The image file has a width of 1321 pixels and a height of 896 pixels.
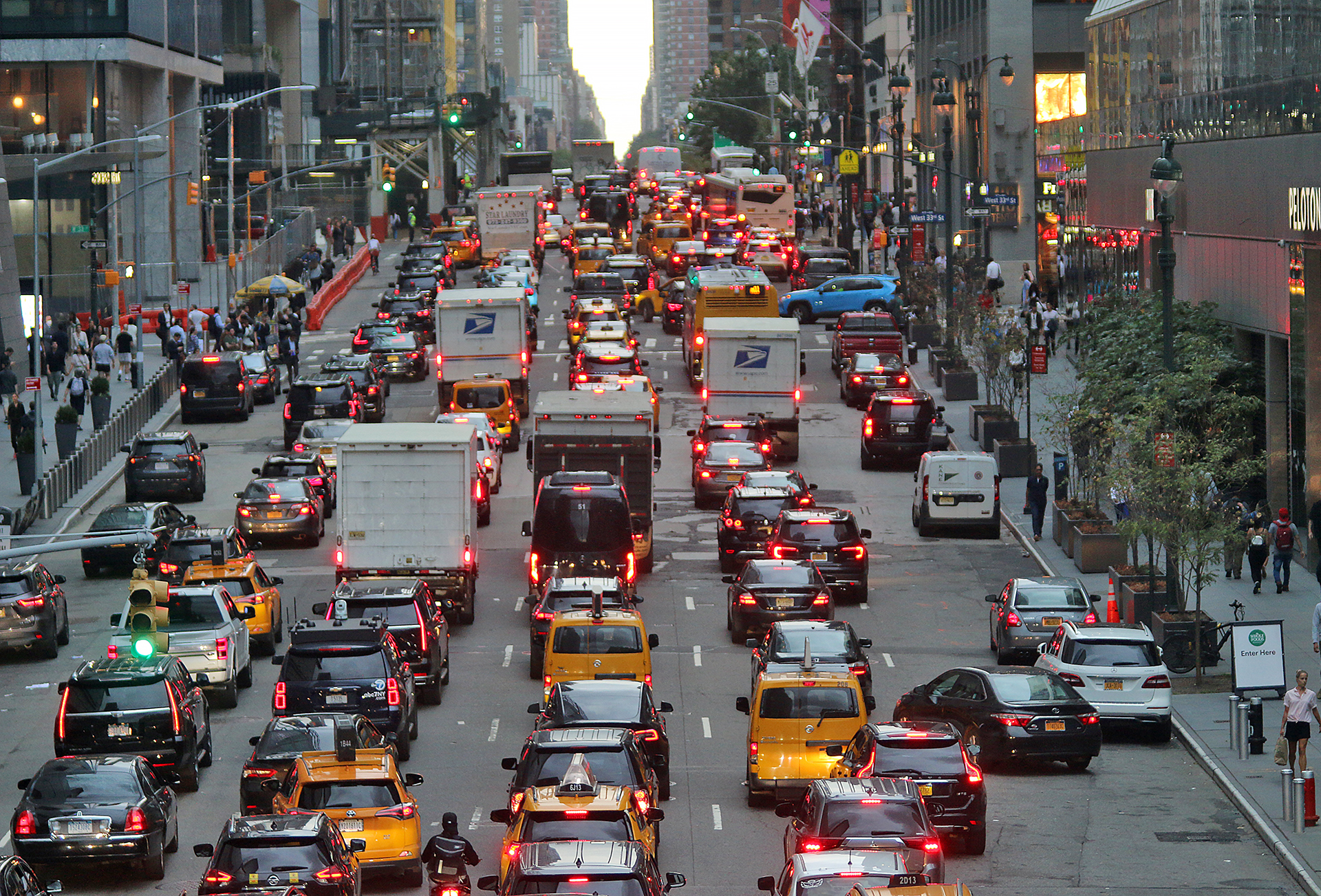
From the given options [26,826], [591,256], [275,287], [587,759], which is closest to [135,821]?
[26,826]

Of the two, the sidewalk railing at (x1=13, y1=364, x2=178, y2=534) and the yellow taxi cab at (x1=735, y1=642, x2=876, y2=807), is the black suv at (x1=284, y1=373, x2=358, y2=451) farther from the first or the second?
the yellow taxi cab at (x1=735, y1=642, x2=876, y2=807)

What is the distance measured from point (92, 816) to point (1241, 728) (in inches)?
542

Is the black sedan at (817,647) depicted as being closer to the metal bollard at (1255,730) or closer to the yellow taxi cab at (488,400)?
the metal bollard at (1255,730)

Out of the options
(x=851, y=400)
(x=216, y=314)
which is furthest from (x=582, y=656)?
(x=216, y=314)

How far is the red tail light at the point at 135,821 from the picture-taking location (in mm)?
19453

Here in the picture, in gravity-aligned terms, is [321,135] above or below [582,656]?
above

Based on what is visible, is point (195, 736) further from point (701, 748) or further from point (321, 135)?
point (321, 135)

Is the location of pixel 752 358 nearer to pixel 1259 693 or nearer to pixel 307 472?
pixel 307 472

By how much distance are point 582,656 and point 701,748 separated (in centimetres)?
199

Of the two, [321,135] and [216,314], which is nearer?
[216,314]

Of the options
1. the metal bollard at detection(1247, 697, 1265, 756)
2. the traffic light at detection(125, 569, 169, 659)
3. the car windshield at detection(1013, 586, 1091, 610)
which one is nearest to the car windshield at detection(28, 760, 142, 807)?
the traffic light at detection(125, 569, 169, 659)

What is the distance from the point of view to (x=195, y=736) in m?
23.8

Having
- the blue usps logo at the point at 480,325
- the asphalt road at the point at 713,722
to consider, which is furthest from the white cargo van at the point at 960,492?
the blue usps logo at the point at 480,325

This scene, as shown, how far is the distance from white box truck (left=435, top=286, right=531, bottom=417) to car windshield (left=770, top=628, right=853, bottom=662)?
2585 cm
